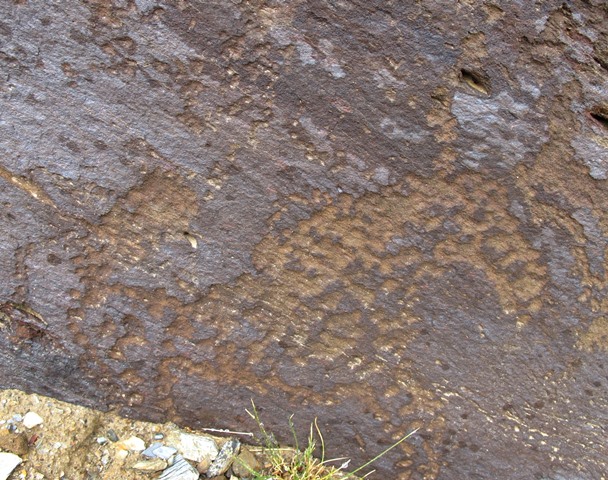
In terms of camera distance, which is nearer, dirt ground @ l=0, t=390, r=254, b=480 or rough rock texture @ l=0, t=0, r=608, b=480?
rough rock texture @ l=0, t=0, r=608, b=480

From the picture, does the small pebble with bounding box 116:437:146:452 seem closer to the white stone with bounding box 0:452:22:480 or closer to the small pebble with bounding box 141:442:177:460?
the small pebble with bounding box 141:442:177:460

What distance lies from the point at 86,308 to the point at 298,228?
1.47 feet

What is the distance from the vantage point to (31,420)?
1456 mm

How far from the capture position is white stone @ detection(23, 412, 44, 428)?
1.45 m

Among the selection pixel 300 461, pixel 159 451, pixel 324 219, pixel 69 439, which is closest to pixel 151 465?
pixel 159 451

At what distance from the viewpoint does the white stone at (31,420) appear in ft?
4.76

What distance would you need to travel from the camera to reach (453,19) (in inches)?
46.6

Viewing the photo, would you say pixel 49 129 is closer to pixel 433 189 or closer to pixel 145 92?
pixel 145 92

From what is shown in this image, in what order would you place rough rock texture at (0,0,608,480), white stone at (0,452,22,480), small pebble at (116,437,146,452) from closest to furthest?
rough rock texture at (0,0,608,480) < white stone at (0,452,22,480) < small pebble at (116,437,146,452)

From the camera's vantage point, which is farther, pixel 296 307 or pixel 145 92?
pixel 296 307

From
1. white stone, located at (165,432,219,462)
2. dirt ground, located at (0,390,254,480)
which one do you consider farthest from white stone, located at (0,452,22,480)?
white stone, located at (165,432,219,462)

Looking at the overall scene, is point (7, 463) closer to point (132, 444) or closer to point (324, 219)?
point (132, 444)

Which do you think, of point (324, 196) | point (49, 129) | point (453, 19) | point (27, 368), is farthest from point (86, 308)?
point (453, 19)

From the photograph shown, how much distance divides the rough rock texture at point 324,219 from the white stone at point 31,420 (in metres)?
0.07
